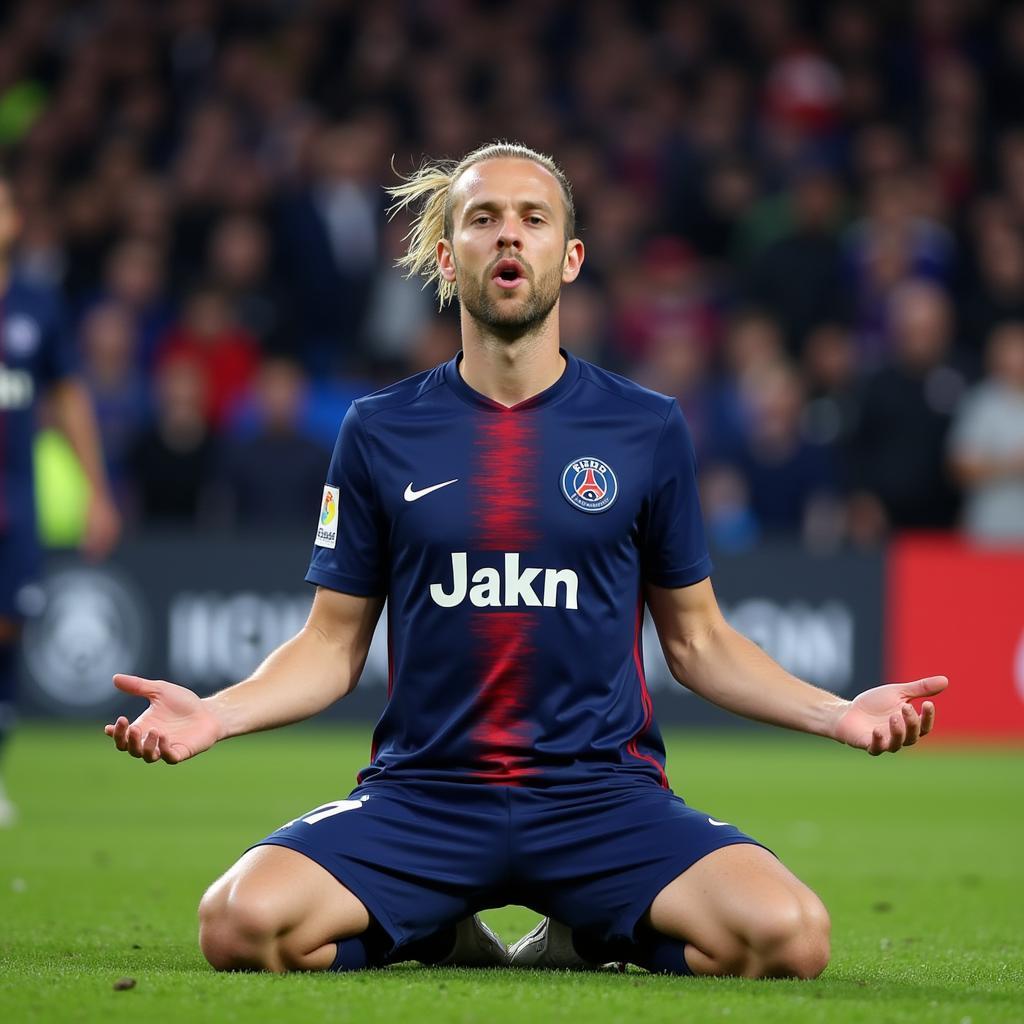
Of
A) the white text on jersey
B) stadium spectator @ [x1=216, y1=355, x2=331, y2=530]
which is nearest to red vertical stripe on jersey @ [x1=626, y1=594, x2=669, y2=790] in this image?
the white text on jersey

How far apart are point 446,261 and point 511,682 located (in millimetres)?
1083

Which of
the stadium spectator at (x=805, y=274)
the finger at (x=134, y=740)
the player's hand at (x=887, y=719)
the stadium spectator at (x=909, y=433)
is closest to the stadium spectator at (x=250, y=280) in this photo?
the stadium spectator at (x=805, y=274)

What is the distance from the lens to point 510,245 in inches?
190

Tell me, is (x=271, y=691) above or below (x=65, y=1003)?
above

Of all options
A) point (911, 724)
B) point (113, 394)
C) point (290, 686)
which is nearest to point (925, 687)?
point (911, 724)

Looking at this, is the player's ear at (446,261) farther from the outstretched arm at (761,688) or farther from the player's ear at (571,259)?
the outstretched arm at (761,688)

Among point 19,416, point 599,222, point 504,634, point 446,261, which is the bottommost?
point 504,634

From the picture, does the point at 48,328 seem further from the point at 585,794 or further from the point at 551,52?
the point at 551,52

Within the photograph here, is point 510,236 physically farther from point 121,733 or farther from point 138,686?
point 121,733

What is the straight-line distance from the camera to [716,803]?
9.47m

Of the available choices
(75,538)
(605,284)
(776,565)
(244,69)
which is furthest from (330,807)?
(244,69)

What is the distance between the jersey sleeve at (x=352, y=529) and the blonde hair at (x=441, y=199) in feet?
1.56

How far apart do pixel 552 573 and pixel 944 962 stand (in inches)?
55.9

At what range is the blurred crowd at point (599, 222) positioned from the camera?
13.8 metres
